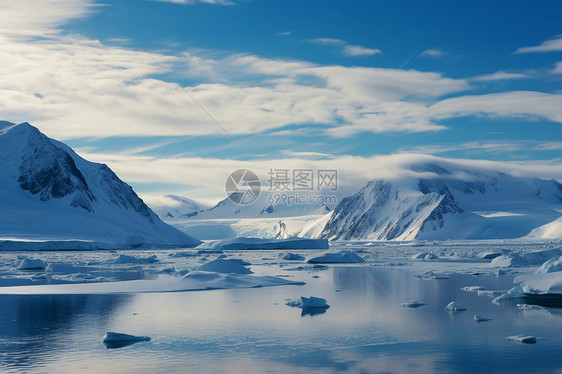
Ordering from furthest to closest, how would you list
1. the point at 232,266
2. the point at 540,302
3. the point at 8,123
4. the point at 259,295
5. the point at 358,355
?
the point at 8,123 → the point at 232,266 → the point at 259,295 → the point at 540,302 → the point at 358,355

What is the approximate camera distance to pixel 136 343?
15109 millimetres

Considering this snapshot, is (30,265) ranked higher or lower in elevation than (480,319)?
higher

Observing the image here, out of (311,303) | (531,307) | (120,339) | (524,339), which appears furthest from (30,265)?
(524,339)

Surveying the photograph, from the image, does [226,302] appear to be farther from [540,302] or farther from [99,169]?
[99,169]

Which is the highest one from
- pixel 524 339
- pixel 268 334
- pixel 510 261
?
pixel 510 261

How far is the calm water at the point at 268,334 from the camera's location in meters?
12.6

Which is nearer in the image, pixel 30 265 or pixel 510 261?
pixel 510 261

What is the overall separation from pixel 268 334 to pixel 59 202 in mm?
141199

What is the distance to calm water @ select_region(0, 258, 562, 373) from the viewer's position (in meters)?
12.6

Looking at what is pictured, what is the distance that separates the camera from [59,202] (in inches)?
5787

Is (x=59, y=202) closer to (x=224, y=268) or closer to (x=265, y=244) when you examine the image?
(x=265, y=244)

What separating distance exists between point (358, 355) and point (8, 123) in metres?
166

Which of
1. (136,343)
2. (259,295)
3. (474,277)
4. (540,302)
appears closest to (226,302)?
(259,295)

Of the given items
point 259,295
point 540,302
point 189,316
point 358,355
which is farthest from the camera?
point 259,295
